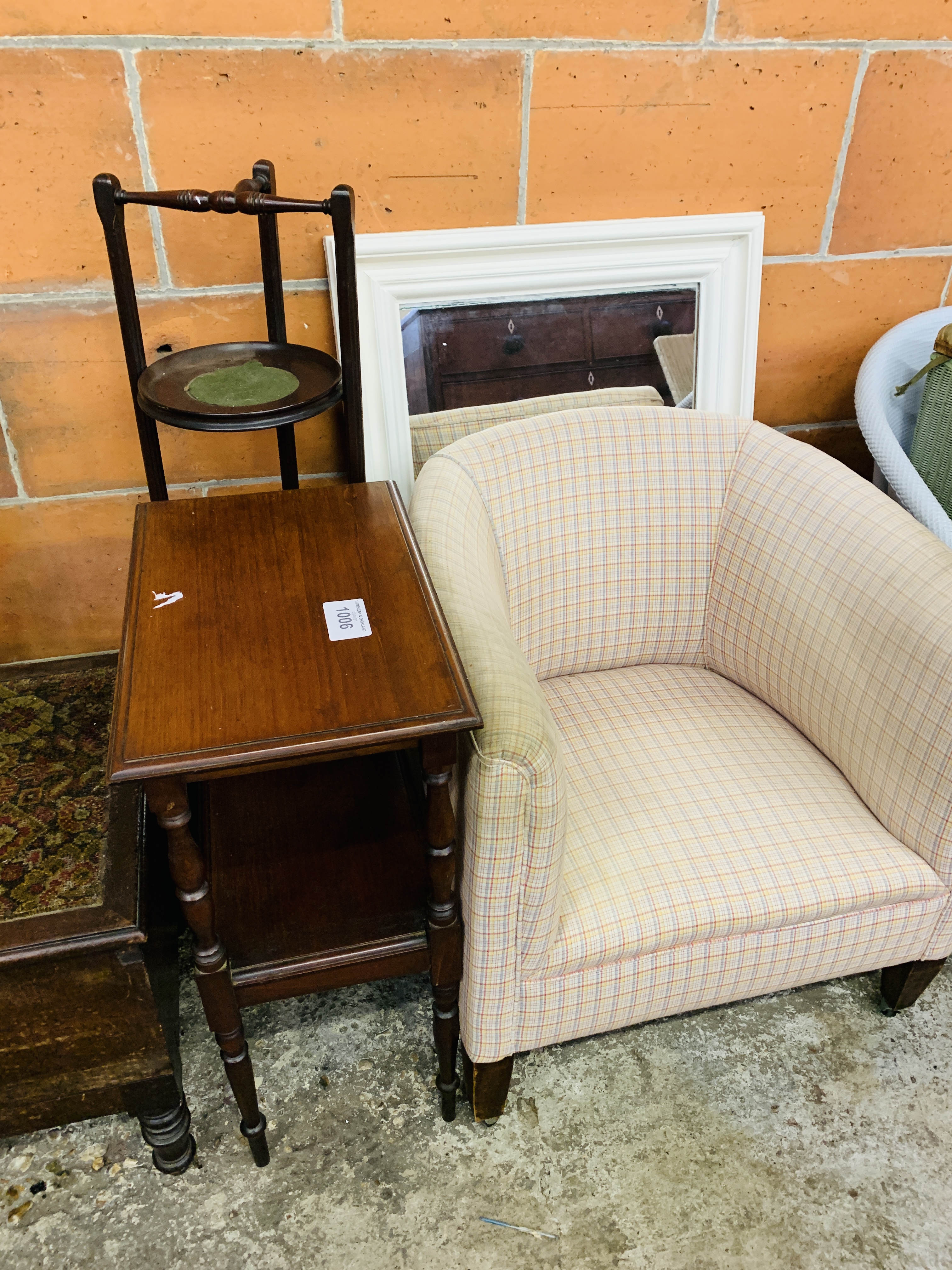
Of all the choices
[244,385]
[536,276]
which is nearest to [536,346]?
[536,276]

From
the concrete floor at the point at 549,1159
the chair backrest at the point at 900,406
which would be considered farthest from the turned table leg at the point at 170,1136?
the chair backrest at the point at 900,406

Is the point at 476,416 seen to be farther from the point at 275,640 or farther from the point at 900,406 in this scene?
the point at 900,406

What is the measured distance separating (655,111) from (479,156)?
344 mm

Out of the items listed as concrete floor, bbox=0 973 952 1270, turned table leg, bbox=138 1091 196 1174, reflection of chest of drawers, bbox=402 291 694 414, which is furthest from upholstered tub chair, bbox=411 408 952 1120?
turned table leg, bbox=138 1091 196 1174

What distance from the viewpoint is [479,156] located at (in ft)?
5.28

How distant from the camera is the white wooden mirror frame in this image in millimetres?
1633

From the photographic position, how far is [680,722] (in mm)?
1538

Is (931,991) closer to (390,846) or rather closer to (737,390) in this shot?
(390,846)

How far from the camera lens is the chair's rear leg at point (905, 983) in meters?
1.48

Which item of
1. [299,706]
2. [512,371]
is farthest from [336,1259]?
[512,371]

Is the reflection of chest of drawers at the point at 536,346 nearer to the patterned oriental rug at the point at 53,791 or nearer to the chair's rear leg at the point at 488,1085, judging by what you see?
the patterned oriental rug at the point at 53,791

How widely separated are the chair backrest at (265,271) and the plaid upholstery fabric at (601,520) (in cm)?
21

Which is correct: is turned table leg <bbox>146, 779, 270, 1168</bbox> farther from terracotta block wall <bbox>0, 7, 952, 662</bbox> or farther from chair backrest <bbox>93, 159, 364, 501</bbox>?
terracotta block wall <bbox>0, 7, 952, 662</bbox>

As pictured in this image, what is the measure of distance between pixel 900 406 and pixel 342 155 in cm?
129
